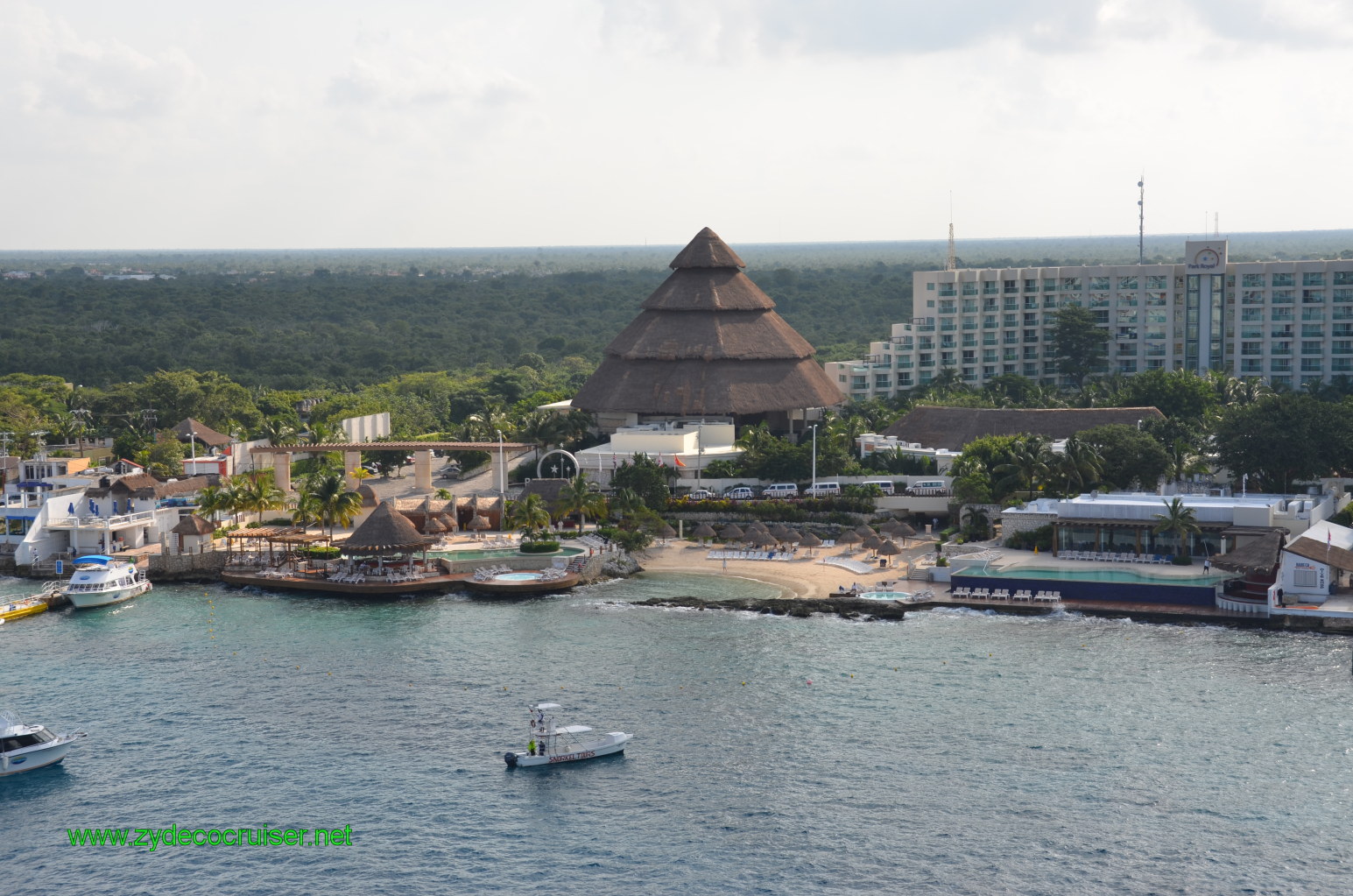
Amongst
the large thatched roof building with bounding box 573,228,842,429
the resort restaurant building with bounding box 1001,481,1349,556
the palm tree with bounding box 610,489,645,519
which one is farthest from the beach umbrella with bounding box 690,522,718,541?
the resort restaurant building with bounding box 1001,481,1349,556

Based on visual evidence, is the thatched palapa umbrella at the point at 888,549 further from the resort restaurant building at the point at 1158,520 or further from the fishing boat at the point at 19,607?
the fishing boat at the point at 19,607

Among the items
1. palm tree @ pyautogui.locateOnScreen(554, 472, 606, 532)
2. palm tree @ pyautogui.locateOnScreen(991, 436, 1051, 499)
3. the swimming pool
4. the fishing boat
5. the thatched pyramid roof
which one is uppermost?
palm tree @ pyautogui.locateOnScreen(991, 436, 1051, 499)

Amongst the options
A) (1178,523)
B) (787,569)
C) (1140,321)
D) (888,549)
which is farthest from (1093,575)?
(1140,321)

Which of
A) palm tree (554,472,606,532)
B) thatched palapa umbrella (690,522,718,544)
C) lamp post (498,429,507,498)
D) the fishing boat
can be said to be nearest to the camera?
the fishing boat

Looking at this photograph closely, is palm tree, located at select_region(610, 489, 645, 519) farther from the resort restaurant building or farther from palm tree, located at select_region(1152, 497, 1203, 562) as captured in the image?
palm tree, located at select_region(1152, 497, 1203, 562)

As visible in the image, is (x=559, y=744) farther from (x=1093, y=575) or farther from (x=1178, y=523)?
(x=1178, y=523)

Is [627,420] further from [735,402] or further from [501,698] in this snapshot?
[501,698]
